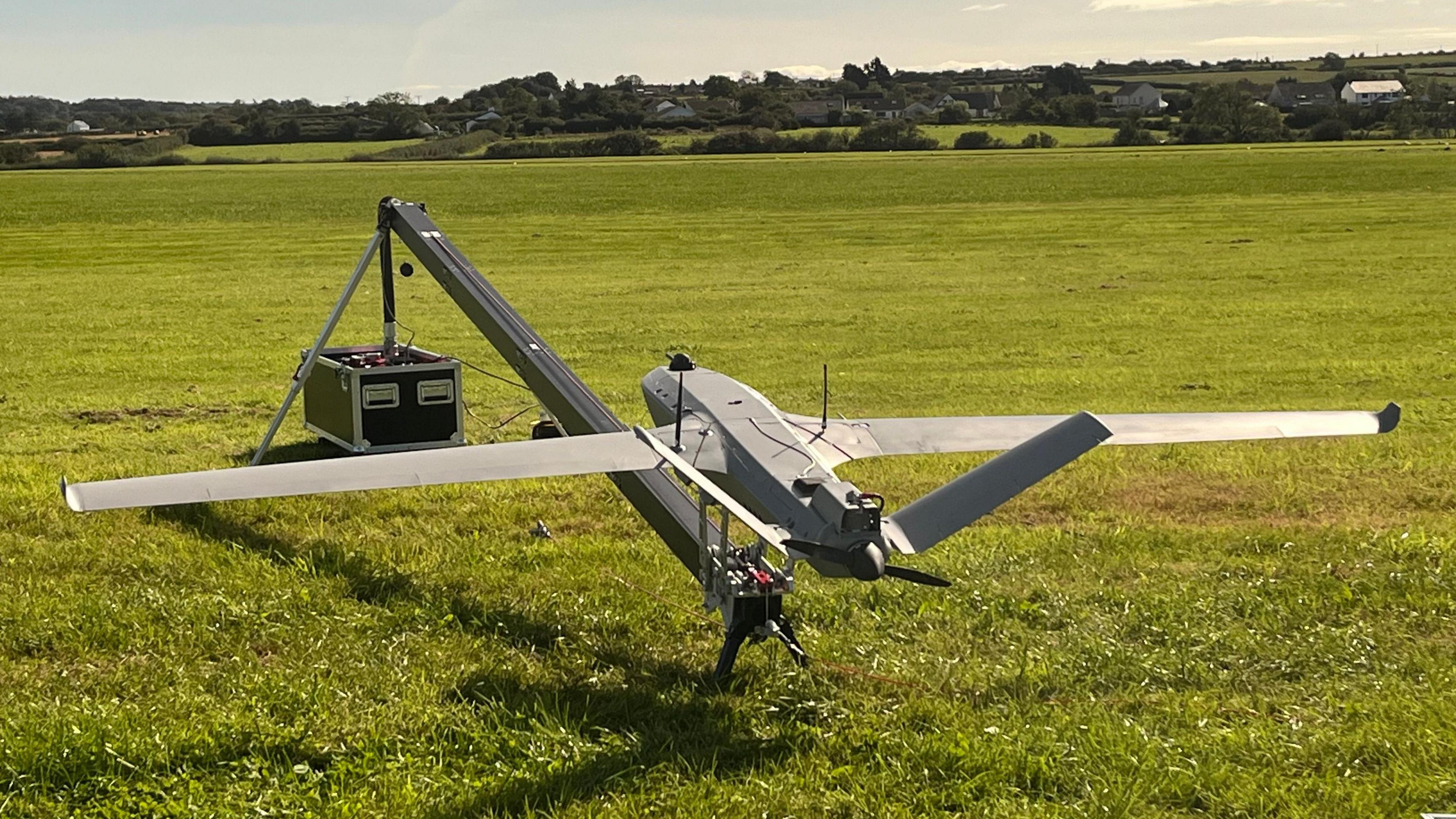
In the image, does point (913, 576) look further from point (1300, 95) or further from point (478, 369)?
point (1300, 95)

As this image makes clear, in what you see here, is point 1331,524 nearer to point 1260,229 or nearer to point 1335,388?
point 1335,388

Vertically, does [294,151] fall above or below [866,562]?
above

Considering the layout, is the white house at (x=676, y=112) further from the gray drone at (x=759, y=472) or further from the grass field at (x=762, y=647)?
the gray drone at (x=759, y=472)

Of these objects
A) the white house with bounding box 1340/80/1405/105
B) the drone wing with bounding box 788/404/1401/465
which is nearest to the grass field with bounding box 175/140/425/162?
the drone wing with bounding box 788/404/1401/465

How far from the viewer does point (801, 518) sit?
17.1 ft

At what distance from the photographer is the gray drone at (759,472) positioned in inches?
193

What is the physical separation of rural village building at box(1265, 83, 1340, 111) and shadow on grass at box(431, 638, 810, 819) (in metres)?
181

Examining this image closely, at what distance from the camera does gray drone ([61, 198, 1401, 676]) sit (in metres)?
4.91

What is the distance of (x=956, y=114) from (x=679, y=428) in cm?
17416

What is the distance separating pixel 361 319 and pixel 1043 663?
59.6 feet

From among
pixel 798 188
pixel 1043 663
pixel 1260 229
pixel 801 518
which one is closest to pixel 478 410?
pixel 1043 663

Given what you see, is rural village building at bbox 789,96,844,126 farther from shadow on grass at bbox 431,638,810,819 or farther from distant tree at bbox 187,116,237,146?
shadow on grass at bbox 431,638,810,819

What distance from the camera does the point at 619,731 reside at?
6066mm

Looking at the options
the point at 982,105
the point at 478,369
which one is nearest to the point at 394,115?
the point at 982,105
